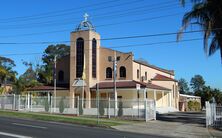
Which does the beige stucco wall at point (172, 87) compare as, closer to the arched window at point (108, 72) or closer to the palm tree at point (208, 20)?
the arched window at point (108, 72)

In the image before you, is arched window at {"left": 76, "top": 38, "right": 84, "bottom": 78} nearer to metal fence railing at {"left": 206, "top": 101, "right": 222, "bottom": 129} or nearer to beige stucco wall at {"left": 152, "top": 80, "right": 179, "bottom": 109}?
beige stucco wall at {"left": 152, "top": 80, "right": 179, "bottom": 109}

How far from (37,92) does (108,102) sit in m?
19.1

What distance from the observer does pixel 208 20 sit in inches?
1117

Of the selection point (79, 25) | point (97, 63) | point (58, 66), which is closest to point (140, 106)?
point (97, 63)

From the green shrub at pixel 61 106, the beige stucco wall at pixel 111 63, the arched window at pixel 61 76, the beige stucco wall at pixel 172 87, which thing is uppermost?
the beige stucco wall at pixel 111 63

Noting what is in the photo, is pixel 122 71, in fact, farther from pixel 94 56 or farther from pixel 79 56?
pixel 79 56

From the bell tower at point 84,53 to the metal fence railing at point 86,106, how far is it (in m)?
9.04

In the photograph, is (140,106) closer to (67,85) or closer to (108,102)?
(108,102)

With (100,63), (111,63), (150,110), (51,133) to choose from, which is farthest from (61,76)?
(51,133)

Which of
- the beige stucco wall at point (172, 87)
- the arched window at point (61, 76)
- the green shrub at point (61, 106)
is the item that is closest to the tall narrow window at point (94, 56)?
the arched window at point (61, 76)

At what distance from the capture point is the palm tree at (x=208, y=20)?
2772 centimetres

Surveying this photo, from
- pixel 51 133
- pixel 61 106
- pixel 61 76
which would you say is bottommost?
pixel 51 133

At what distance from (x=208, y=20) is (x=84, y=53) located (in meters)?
20.9

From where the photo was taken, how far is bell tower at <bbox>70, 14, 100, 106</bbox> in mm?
46312
